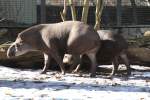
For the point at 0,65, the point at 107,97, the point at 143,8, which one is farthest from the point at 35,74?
the point at 143,8

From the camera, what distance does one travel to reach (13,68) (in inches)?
481

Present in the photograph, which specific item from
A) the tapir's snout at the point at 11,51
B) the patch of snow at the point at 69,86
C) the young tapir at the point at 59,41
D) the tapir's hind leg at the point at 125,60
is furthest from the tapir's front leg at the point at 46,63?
the tapir's hind leg at the point at 125,60

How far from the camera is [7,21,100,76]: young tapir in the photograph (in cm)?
1080

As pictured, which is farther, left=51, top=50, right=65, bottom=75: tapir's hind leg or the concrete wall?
the concrete wall

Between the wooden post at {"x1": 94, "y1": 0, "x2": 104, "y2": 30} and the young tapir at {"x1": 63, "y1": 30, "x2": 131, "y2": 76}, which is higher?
the wooden post at {"x1": 94, "y1": 0, "x2": 104, "y2": 30}

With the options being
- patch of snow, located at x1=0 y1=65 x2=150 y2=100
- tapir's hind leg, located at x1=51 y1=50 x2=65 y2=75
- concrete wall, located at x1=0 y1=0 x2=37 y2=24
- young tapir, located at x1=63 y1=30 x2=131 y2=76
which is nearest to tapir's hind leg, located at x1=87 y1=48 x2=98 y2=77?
patch of snow, located at x1=0 y1=65 x2=150 y2=100

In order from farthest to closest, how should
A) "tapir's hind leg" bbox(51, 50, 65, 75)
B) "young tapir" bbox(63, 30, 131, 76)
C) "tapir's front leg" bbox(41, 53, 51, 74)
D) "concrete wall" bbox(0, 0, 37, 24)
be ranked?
"concrete wall" bbox(0, 0, 37, 24)
"tapir's front leg" bbox(41, 53, 51, 74)
"tapir's hind leg" bbox(51, 50, 65, 75)
"young tapir" bbox(63, 30, 131, 76)

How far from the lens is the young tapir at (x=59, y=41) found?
35.4 feet

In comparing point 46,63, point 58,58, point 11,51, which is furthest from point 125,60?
point 11,51

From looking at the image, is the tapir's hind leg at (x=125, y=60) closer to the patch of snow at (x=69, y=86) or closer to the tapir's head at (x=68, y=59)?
the patch of snow at (x=69, y=86)

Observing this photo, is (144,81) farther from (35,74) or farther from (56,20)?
(56,20)

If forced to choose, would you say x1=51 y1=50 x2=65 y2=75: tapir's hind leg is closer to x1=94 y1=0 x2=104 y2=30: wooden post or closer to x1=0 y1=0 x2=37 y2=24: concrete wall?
x1=94 y1=0 x2=104 y2=30: wooden post

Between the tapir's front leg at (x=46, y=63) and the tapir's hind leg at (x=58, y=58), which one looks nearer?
the tapir's hind leg at (x=58, y=58)

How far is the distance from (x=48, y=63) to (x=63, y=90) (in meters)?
2.38
